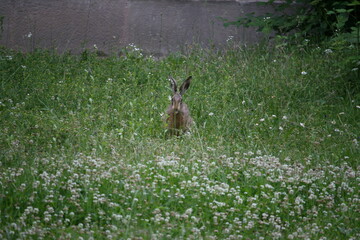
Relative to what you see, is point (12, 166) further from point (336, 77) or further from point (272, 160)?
point (336, 77)

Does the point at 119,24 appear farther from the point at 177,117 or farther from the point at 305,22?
the point at 177,117

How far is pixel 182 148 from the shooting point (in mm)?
5762

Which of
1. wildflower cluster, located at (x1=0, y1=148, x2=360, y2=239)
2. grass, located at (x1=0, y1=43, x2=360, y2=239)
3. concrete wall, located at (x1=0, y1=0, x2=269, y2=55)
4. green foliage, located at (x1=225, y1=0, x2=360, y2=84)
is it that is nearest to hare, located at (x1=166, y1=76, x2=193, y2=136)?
grass, located at (x1=0, y1=43, x2=360, y2=239)

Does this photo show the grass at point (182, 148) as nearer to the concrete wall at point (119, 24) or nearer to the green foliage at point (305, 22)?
the green foliage at point (305, 22)

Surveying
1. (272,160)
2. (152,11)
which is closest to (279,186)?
(272,160)

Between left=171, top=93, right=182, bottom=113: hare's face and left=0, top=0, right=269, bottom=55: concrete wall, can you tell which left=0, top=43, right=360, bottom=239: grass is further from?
left=0, top=0, right=269, bottom=55: concrete wall

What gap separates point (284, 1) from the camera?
34.6 feet

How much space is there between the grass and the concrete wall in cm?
70

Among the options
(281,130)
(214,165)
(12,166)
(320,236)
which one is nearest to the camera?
(320,236)

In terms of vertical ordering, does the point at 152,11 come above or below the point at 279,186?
above

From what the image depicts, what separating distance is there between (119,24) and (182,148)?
5034 millimetres

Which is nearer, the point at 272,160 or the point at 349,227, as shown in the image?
the point at 349,227

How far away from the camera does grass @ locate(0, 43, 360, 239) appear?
403 cm

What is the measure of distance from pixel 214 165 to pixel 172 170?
422mm
